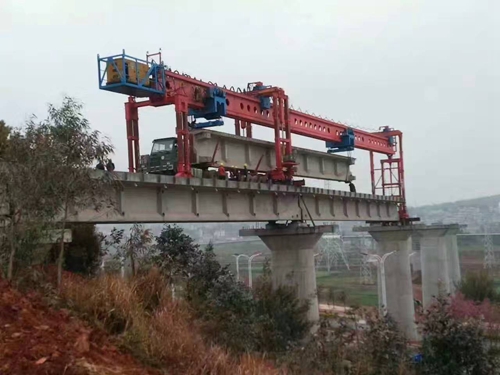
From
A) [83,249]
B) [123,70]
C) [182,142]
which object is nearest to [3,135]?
[83,249]

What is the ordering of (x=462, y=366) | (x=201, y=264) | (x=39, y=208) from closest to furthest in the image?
(x=39, y=208), (x=462, y=366), (x=201, y=264)

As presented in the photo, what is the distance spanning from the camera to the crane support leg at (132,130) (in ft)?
66.4

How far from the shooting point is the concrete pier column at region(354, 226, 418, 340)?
38188 mm

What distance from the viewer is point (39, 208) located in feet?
28.5

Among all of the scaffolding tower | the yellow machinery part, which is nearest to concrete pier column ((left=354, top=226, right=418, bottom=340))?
the yellow machinery part

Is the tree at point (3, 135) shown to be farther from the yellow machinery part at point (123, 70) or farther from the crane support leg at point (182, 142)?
the crane support leg at point (182, 142)

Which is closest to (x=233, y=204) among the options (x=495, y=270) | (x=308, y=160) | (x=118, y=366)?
(x=308, y=160)

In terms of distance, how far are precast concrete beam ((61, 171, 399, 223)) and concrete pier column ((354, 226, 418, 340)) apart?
9772 millimetres

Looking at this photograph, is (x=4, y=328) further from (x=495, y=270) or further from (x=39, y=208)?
(x=495, y=270)

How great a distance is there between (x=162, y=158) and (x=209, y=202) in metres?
2.70

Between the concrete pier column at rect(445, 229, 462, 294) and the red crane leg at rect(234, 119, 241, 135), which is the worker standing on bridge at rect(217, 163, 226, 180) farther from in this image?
the concrete pier column at rect(445, 229, 462, 294)

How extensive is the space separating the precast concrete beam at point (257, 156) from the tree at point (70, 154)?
10441mm

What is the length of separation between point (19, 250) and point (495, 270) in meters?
91.1

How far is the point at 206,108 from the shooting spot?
2136 cm
